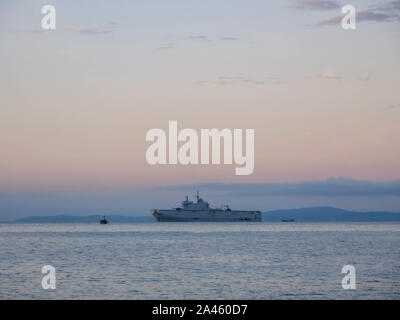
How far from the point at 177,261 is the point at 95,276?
11300 mm

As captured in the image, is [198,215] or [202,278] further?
[198,215]

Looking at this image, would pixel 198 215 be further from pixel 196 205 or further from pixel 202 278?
pixel 202 278

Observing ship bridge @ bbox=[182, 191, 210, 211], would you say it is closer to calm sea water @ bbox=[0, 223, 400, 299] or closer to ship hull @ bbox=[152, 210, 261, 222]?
ship hull @ bbox=[152, 210, 261, 222]

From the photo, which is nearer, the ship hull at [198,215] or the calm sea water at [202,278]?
the calm sea water at [202,278]

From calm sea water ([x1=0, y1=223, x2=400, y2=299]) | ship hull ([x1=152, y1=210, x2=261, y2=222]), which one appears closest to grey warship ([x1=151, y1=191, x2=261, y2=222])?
ship hull ([x1=152, y1=210, x2=261, y2=222])

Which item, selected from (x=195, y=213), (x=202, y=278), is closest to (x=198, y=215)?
(x=195, y=213)

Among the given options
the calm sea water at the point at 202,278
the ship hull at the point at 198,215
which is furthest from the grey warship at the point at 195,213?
the calm sea water at the point at 202,278

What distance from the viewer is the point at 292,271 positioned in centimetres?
3566

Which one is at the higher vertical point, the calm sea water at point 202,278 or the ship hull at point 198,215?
the calm sea water at point 202,278

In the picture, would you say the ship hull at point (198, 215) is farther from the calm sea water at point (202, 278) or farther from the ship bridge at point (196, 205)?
the calm sea water at point (202, 278)

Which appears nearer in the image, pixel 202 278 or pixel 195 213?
pixel 202 278

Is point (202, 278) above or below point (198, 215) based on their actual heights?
above

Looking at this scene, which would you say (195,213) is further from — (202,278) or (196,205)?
(202,278)

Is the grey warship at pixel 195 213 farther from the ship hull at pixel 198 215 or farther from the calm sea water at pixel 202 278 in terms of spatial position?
the calm sea water at pixel 202 278
